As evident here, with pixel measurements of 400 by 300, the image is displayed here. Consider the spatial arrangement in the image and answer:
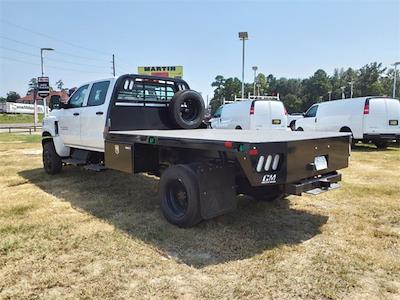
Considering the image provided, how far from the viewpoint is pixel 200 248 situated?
363 cm

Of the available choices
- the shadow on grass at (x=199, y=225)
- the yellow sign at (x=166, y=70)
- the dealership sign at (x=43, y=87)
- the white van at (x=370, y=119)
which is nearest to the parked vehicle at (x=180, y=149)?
the shadow on grass at (x=199, y=225)

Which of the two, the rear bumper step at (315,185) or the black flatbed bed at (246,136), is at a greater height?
the black flatbed bed at (246,136)

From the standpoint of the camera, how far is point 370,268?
3141mm

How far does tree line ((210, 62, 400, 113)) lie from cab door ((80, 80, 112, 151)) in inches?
3022

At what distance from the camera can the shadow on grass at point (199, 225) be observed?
11.8 ft

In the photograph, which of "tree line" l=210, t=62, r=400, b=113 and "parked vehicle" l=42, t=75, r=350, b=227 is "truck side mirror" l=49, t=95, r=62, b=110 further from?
"tree line" l=210, t=62, r=400, b=113

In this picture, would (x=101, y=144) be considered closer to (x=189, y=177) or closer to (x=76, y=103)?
(x=76, y=103)

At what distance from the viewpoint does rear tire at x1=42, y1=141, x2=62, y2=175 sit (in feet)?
25.0

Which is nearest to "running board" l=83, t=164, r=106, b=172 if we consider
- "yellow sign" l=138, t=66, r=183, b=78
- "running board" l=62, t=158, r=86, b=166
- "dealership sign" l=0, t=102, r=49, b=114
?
"running board" l=62, t=158, r=86, b=166

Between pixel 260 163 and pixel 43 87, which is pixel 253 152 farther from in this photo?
pixel 43 87

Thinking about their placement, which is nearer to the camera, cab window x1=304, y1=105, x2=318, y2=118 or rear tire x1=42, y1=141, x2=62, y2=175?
rear tire x1=42, y1=141, x2=62, y2=175

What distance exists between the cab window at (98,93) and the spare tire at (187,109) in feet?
3.86

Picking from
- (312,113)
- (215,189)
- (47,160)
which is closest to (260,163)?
(215,189)

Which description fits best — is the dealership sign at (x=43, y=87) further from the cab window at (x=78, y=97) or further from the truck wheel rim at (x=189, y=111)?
the truck wheel rim at (x=189, y=111)
